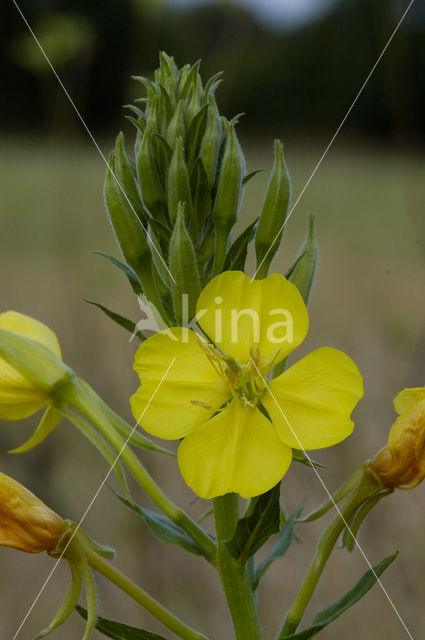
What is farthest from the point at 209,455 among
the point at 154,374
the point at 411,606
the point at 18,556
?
the point at 18,556

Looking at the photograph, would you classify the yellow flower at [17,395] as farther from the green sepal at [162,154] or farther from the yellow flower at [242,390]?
the green sepal at [162,154]

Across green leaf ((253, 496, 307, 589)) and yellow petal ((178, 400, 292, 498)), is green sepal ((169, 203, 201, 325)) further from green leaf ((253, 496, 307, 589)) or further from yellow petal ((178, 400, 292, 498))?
green leaf ((253, 496, 307, 589))

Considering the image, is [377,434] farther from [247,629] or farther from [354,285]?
[354,285]

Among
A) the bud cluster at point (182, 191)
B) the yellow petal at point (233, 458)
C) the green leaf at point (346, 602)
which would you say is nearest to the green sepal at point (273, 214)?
the bud cluster at point (182, 191)

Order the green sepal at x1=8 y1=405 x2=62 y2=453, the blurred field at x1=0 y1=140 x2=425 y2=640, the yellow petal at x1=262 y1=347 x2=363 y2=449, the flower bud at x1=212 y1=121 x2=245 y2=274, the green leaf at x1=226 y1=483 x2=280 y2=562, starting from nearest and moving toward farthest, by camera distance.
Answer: the yellow petal at x1=262 y1=347 x2=363 y2=449, the green leaf at x1=226 y1=483 x2=280 y2=562, the flower bud at x1=212 y1=121 x2=245 y2=274, the green sepal at x1=8 y1=405 x2=62 y2=453, the blurred field at x1=0 y1=140 x2=425 y2=640

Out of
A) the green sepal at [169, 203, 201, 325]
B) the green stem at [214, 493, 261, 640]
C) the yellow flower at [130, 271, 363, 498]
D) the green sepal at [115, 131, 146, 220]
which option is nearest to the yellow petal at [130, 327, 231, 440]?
the yellow flower at [130, 271, 363, 498]

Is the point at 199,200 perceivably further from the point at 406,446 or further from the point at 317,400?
the point at 406,446
